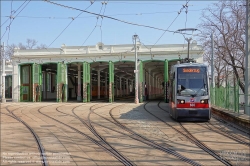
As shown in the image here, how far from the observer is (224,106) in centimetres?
2003

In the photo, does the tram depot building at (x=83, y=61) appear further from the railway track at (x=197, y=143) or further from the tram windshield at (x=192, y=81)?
the railway track at (x=197, y=143)

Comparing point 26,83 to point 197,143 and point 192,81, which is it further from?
point 197,143

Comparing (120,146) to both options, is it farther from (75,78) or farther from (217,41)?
(75,78)

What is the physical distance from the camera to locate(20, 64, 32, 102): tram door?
38688 mm

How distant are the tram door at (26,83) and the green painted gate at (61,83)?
4.32 m

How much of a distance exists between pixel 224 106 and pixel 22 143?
537 inches

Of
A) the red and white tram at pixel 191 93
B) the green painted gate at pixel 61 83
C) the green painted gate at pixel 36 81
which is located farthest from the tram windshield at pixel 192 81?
the green painted gate at pixel 36 81

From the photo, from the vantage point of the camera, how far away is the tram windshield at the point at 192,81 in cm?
1580

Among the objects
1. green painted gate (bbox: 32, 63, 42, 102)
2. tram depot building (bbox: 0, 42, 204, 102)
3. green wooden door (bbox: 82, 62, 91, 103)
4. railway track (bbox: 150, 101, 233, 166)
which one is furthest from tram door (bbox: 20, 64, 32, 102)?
railway track (bbox: 150, 101, 233, 166)

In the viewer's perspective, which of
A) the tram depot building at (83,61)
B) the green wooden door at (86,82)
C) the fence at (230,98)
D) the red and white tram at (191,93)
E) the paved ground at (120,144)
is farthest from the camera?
the green wooden door at (86,82)

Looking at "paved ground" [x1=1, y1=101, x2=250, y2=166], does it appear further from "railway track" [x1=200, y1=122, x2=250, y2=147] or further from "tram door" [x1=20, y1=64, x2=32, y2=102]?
"tram door" [x1=20, y1=64, x2=32, y2=102]

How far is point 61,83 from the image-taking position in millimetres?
36812

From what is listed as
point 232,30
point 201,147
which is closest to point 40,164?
point 201,147

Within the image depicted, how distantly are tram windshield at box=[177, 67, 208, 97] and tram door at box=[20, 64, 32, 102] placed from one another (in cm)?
2663
